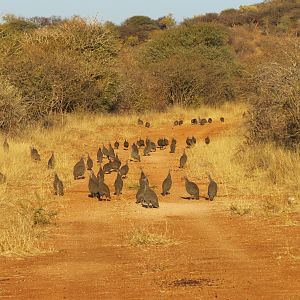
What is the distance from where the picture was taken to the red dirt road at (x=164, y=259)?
5.95 meters

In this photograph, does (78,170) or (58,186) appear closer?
(58,186)

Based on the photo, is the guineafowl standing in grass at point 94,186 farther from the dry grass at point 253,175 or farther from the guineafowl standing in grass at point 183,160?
the guineafowl standing in grass at point 183,160

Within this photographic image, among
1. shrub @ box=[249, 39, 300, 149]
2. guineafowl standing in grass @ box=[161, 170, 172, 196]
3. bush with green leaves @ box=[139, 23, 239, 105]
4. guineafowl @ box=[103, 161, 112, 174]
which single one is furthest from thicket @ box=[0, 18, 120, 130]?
guineafowl standing in grass @ box=[161, 170, 172, 196]

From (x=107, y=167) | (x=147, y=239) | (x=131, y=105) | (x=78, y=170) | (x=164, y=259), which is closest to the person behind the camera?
(x=164, y=259)

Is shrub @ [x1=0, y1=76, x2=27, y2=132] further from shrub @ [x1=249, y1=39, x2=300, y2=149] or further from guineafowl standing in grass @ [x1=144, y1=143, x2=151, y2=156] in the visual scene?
shrub @ [x1=249, y1=39, x2=300, y2=149]

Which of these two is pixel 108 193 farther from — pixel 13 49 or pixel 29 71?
pixel 13 49

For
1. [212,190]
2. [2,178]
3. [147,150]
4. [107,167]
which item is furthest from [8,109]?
[212,190]

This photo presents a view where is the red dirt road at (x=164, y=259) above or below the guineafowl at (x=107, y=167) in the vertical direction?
below

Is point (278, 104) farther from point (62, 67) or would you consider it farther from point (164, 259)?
point (62, 67)

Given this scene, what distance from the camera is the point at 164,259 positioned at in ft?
23.5

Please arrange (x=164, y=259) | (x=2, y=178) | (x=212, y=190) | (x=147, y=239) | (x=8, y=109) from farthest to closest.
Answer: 1. (x=8, y=109)
2. (x=2, y=178)
3. (x=212, y=190)
4. (x=147, y=239)
5. (x=164, y=259)

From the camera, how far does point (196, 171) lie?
15.0 m

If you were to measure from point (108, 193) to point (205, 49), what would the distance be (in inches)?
1138

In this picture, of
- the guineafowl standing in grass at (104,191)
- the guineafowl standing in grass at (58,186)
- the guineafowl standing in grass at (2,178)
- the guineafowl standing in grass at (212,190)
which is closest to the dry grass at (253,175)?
the guineafowl standing in grass at (212,190)
